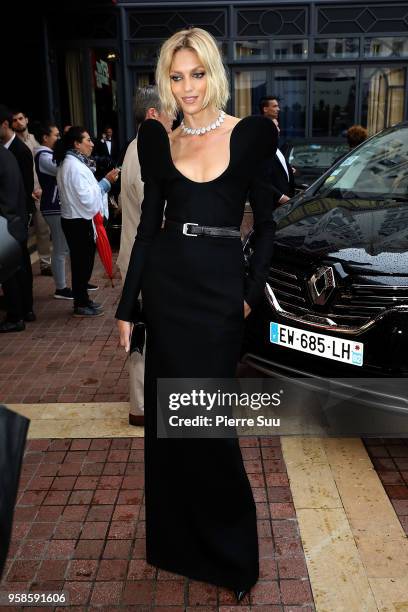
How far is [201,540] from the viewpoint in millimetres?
2621

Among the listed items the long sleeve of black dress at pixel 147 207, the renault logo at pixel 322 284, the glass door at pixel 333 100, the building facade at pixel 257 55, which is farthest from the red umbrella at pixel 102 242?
the glass door at pixel 333 100

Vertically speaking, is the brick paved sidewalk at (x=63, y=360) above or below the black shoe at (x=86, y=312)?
below

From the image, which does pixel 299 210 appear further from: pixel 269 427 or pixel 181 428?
pixel 181 428

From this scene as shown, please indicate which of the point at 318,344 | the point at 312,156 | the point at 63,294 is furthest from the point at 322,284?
the point at 312,156

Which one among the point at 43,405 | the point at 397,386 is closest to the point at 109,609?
the point at 397,386

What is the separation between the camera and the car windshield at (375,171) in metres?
4.47

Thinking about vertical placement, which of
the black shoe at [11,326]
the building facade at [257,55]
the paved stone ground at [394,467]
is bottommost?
the paved stone ground at [394,467]

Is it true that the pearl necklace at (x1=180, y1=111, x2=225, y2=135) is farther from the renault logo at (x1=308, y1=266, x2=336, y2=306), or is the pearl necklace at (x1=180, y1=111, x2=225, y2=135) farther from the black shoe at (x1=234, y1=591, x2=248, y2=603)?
the black shoe at (x1=234, y1=591, x2=248, y2=603)

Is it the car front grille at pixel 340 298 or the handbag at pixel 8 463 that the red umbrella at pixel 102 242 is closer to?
the car front grille at pixel 340 298

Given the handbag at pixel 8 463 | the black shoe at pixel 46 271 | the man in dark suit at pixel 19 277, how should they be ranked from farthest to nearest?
the black shoe at pixel 46 271 < the man in dark suit at pixel 19 277 < the handbag at pixel 8 463

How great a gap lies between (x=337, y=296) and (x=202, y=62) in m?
1.44

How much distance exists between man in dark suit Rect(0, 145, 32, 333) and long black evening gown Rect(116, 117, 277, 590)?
7.21 ft

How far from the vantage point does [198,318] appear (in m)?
2.47

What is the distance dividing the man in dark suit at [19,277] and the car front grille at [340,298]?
2950mm
